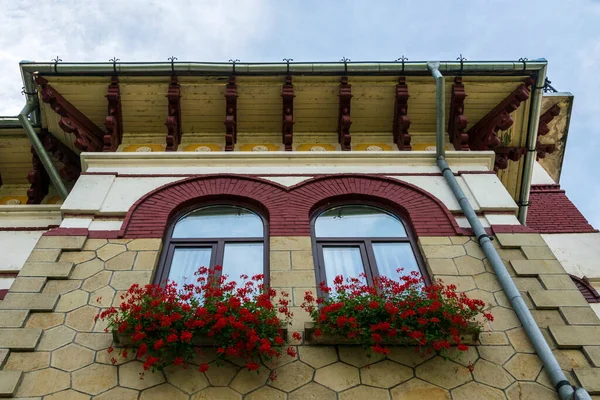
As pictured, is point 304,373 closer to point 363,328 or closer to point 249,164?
point 363,328

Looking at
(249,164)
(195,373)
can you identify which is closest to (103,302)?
(195,373)

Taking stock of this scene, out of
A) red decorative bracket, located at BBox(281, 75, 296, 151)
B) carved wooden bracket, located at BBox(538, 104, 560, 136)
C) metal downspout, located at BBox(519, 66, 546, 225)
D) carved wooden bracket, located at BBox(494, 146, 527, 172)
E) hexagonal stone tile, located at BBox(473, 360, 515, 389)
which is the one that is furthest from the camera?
carved wooden bracket, located at BBox(538, 104, 560, 136)

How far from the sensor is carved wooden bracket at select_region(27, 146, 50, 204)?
31.5 feet

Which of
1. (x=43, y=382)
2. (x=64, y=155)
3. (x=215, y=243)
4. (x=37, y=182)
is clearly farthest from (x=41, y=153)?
(x=43, y=382)

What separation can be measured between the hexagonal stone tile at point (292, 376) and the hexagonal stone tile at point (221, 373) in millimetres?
375

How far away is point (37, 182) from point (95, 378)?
5565 mm

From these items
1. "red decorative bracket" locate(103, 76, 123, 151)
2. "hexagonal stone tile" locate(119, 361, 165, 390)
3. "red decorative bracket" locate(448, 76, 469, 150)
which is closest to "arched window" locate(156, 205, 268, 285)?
"hexagonal stone tile" locate(119, 361, 165, 390)

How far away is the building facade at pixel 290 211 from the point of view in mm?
5242

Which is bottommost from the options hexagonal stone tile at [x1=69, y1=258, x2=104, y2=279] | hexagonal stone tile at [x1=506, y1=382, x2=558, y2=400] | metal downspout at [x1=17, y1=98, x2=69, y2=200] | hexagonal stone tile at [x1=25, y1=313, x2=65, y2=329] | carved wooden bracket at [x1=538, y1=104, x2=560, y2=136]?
hexagonal stone tile at [x1=506, y1=382, x2=558, y2=400]

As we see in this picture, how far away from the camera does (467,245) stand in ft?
22.8

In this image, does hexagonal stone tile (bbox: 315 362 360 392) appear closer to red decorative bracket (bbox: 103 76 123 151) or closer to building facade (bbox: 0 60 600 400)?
building facade (bbox: 0 60 600 400)

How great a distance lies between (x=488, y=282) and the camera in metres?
6.34

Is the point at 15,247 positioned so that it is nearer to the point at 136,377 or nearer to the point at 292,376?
the point at 136,377

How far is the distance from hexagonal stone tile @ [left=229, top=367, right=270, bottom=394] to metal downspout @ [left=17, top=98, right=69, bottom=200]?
4568mm
